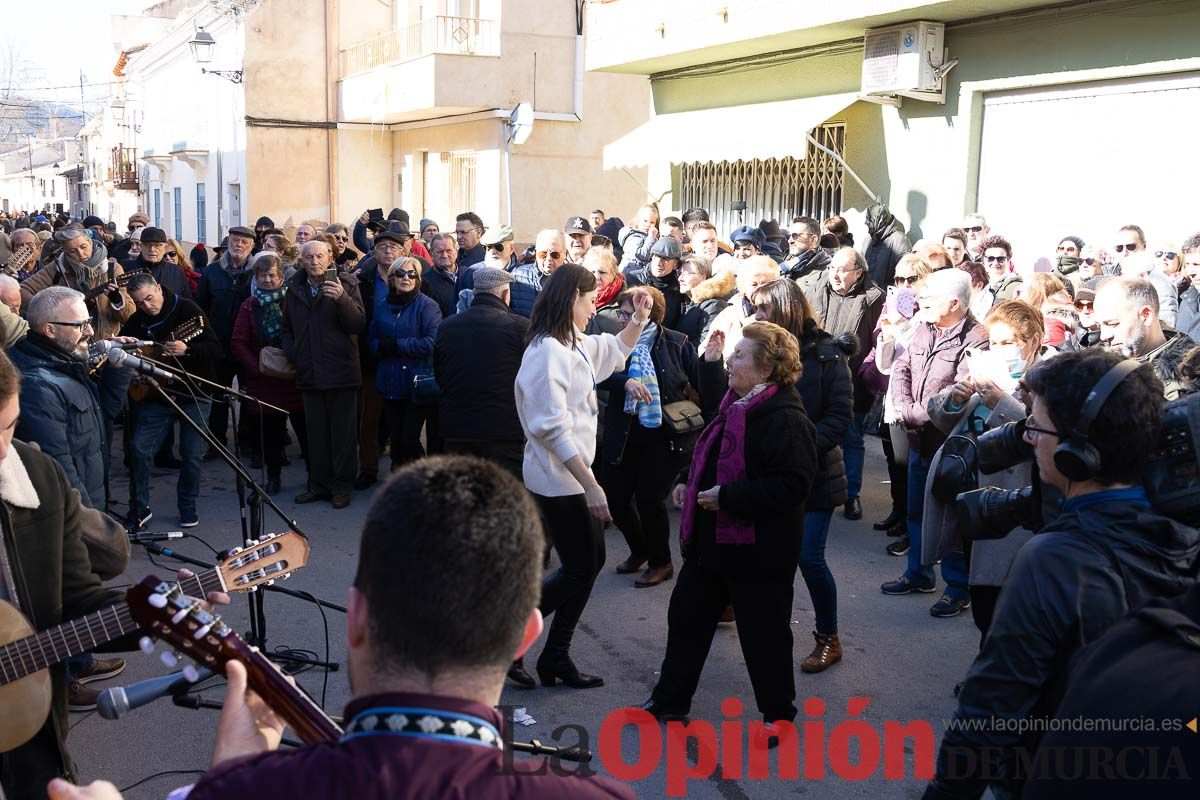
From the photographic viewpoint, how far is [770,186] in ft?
46.3

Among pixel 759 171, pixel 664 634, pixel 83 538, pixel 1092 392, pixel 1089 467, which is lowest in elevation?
pixel 664 634

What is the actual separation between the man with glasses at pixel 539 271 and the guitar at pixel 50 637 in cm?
515

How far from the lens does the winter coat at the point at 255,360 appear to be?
8875mm

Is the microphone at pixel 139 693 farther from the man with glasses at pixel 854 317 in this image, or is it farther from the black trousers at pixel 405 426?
the black trousers at pixel 405 426

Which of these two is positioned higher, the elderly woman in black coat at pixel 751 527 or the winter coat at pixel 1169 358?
the winter coat at pixel 1169 358

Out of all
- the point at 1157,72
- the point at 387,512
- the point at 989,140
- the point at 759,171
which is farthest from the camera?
the point at 759,171

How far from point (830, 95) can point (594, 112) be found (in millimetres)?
8087

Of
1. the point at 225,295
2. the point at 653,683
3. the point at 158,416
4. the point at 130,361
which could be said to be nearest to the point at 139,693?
the point at 130,361

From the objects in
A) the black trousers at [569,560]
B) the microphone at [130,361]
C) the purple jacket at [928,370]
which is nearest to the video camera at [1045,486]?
the black trousers at [569,560]

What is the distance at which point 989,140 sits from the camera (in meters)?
11.1

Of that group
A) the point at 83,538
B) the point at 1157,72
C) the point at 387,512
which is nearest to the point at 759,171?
the point at 1157,72

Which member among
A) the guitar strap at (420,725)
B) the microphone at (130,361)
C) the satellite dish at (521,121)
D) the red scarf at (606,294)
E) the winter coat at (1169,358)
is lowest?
the guitar strap at (420,725)

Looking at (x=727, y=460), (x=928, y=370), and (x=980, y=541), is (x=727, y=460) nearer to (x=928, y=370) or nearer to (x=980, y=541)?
(x=980, y=541)

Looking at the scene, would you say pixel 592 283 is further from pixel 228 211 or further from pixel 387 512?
pixel 228 211
